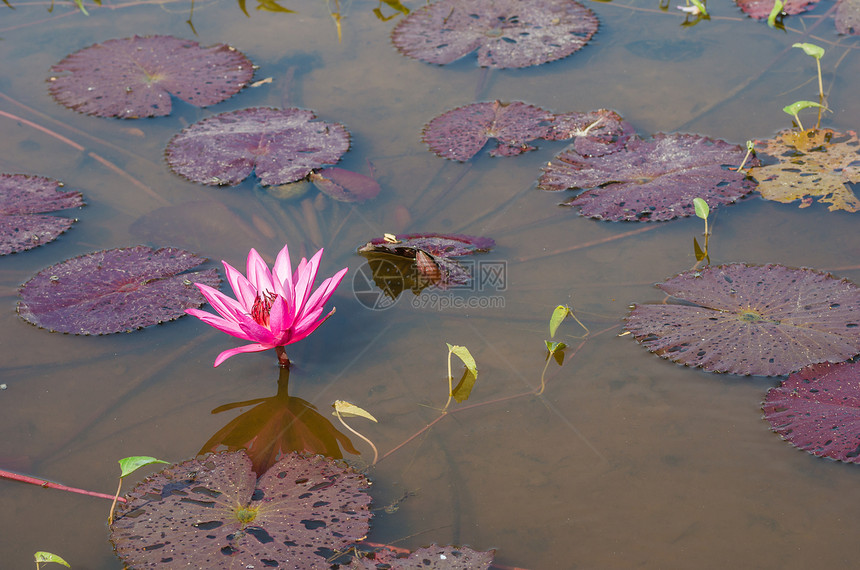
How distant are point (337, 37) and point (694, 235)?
279 centimetres

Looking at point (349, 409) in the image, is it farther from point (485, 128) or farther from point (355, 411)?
point (485, 128)

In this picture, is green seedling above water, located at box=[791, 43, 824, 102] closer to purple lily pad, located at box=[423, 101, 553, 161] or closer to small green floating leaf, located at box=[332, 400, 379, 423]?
purple lily pad, located at box=[423, 101, 553, 161]

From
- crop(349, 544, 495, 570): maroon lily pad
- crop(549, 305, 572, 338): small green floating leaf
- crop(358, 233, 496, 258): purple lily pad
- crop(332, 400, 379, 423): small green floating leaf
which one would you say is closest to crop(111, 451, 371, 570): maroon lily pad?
crop(349, 544, 495, 570): maroon lily pad

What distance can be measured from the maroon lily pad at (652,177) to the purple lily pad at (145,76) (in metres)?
2.09

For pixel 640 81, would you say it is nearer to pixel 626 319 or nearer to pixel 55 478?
pixel 626 319

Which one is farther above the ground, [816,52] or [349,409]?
[816,52]

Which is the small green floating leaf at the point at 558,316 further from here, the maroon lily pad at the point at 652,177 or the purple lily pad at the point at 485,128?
the purple lily pad at the point at 485,128

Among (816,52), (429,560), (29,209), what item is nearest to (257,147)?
(29,209)

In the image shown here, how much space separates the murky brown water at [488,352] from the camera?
216 cm

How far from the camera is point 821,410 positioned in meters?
2.33

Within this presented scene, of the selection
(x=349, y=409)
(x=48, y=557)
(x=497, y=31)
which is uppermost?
(x=497, y=31)

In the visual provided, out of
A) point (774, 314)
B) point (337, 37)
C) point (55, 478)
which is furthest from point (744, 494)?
point (337, 37)

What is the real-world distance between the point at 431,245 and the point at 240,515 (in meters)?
1.43

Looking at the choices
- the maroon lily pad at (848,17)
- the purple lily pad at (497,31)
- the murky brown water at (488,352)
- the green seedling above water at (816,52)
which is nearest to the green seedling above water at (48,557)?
the murky brown water at (488,352)
